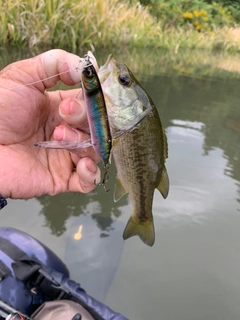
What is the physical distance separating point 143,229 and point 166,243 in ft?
3.58

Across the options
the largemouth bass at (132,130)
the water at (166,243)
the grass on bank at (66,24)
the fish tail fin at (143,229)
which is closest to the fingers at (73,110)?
the largemouth bass at (132,130)

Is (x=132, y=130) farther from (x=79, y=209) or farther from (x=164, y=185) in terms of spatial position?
(x=79, y=209)

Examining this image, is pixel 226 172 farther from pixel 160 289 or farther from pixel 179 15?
pixel 179 15

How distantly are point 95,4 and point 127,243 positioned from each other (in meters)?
5.81

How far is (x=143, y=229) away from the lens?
179cm

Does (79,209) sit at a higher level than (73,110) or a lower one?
lower

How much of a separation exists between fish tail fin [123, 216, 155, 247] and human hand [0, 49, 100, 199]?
1.06 ft

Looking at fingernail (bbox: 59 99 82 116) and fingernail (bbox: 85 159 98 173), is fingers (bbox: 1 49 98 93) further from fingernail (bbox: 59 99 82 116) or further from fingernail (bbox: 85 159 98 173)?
fingernail (bbox: 85 159 98 173)

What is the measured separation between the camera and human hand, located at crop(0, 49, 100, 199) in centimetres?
152

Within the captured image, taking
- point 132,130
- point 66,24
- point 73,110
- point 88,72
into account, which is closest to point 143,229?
point 132,130

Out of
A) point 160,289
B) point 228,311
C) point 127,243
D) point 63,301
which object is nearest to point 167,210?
point 127,243

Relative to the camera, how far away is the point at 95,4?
696cm

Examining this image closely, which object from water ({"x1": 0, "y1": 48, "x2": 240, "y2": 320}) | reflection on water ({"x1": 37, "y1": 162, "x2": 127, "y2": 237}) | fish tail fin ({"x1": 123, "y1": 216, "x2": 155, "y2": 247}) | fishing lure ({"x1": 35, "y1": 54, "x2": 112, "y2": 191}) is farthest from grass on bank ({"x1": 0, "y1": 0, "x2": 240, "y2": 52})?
fishing lure ({"x1": 35, "y1": 54, "x2": 112, "y2": 191})

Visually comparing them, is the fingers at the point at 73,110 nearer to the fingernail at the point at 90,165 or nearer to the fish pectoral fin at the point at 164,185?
the fingernail at the point at 90,165
